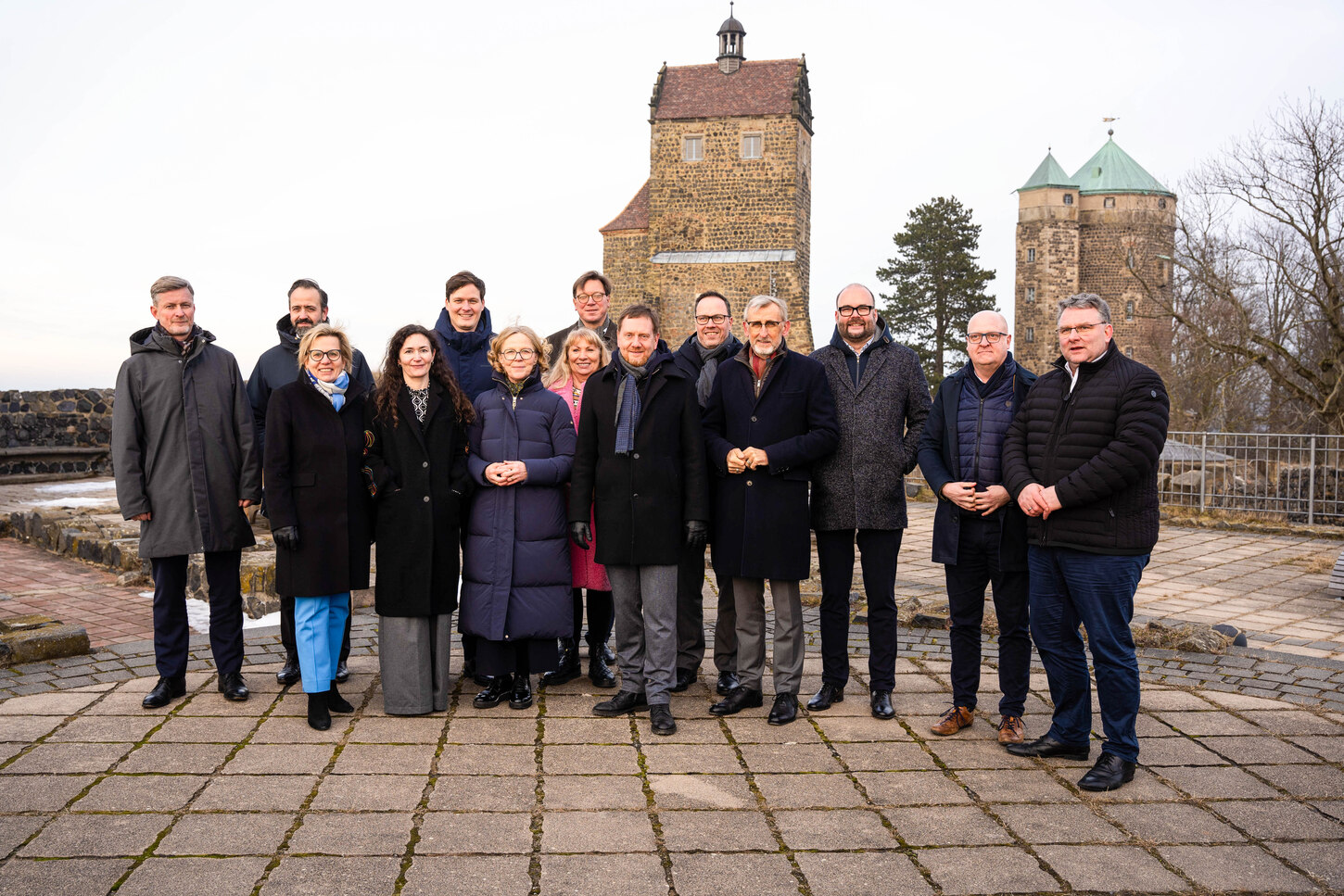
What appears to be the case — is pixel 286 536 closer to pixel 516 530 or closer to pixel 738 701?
pixel 516 530

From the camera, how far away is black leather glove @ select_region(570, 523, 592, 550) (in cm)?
489

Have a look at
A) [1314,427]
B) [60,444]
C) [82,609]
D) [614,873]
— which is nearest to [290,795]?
[614,873]

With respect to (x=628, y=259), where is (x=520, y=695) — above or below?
below

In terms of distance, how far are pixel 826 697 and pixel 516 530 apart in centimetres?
177

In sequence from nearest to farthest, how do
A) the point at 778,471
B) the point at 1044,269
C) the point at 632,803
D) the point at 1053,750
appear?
the point at 632,803, the point at 1053,750, the point at 778,471, the point at 1044,269

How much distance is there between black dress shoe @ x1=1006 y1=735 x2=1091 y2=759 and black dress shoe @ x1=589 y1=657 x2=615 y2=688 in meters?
2.10

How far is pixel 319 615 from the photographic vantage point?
4.76m

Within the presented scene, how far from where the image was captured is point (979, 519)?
4570mm

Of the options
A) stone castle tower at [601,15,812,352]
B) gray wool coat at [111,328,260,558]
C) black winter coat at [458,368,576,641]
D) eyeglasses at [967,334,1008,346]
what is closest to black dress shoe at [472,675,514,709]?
black winter coat at [458,368,576,641]

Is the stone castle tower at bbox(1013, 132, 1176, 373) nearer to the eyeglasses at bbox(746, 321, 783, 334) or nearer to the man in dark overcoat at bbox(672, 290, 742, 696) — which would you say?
the man in dark overcoat at bbox(672, 290, 742, 696)

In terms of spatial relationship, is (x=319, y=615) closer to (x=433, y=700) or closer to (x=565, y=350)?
(x=433, y=700)

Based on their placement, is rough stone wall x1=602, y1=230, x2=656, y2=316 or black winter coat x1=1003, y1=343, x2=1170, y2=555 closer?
black winter coat x1=1003, y1=343, x2=1170, y2=555

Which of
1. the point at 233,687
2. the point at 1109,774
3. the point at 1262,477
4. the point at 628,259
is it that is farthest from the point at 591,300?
the point at 628,259

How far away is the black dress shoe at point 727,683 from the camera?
17.4ft
